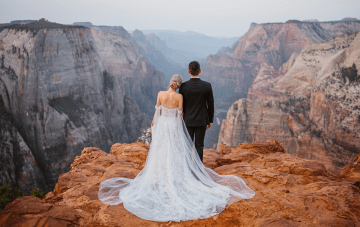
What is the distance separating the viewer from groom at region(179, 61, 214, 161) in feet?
12.4

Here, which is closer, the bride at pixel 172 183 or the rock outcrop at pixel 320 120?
the bride at pixel 172 183

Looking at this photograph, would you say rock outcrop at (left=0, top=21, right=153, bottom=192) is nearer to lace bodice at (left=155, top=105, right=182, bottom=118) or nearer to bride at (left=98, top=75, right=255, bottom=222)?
bride at (left=98, top=75, right=255, bottom=222)

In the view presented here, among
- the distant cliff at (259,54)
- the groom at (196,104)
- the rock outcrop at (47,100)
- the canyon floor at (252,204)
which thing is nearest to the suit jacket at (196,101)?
the groom at (196,104)

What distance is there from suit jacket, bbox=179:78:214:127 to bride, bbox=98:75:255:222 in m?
0.13

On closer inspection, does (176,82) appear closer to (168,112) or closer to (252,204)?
(168,112)

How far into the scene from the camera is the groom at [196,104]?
378 centimetres

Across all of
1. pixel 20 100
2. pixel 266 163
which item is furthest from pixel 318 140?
pixel 20 100

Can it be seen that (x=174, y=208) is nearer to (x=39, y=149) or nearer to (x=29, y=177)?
(x=29, y=177)

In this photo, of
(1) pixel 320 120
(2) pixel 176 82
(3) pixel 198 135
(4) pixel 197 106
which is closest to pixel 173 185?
(3) pixel 198 135

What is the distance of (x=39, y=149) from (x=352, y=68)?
118 ft

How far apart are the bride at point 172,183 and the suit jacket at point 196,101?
0.13 m

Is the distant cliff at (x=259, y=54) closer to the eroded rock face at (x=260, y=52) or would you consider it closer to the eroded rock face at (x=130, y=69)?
the eroded rock face at (x=260, y=52)

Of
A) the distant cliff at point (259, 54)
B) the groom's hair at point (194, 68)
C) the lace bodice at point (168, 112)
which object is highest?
the distant cliff at point (259, 54)

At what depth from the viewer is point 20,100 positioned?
2434cm
